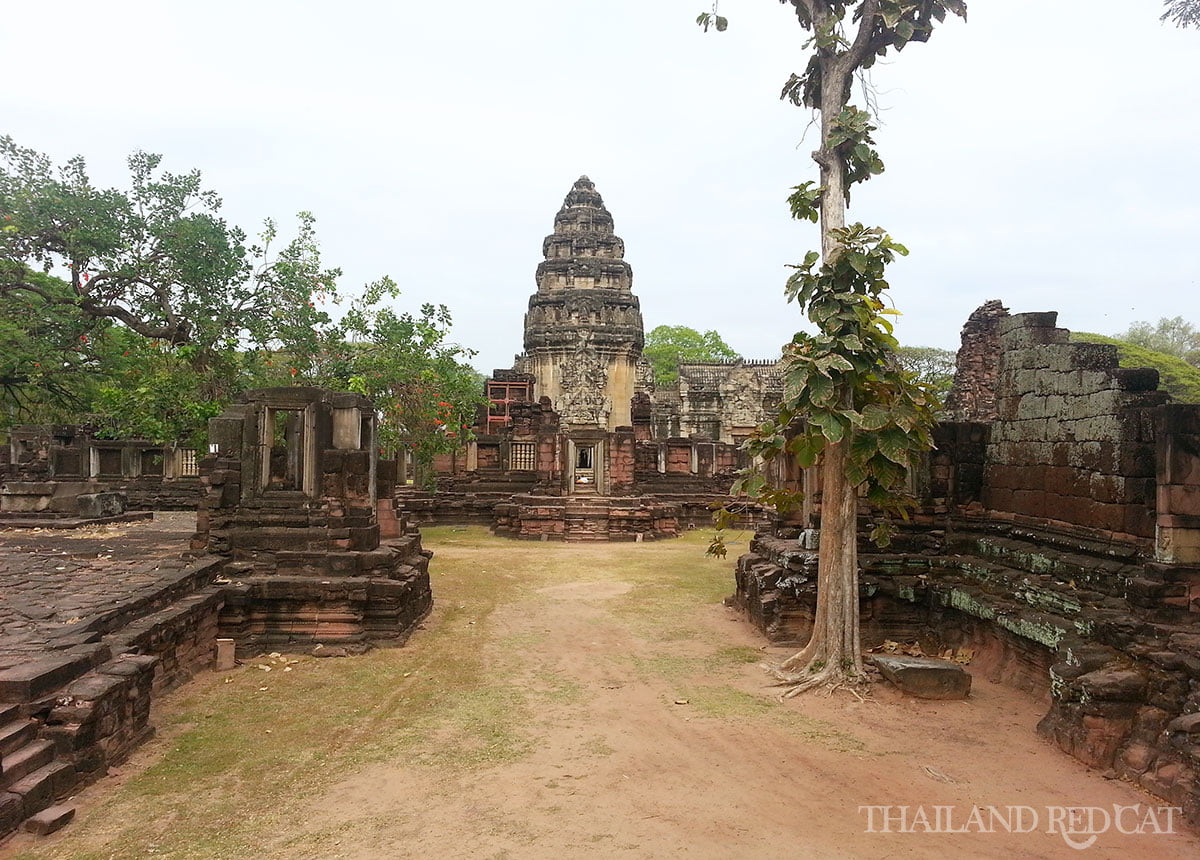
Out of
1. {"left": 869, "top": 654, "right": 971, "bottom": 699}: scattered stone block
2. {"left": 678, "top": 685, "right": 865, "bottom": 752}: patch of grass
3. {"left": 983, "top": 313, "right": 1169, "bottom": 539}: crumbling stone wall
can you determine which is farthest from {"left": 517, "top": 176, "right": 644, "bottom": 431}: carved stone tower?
{"left": 869, "top": 654, "right": 971, "bottom": 699}: scattered stone block

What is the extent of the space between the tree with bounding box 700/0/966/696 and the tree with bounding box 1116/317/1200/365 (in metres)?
37.0

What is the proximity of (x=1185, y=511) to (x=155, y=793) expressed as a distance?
7374mm

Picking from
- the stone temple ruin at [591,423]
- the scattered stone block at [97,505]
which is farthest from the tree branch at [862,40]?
the scattered stone block at [97,505]

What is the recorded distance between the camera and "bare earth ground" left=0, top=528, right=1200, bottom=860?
3.90m

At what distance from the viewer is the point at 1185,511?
5.58 meters

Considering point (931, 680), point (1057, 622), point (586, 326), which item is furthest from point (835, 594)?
point (586, 326)

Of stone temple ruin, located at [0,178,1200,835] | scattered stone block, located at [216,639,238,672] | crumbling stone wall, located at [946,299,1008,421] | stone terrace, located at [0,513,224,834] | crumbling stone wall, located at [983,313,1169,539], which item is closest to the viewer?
stone terrace, located at [0,513,224,834]

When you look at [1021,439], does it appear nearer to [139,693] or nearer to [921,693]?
[921,693]

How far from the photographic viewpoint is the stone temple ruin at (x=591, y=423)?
20.4 m

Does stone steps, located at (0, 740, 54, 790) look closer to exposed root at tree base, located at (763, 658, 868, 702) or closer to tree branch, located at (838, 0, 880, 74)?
exposed root at tree base, located at (763, 658, 868, 702)

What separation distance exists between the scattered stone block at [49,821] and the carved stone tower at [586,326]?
2721 centimetres

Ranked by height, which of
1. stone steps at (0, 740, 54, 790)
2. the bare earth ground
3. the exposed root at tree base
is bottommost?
the bare earth ground

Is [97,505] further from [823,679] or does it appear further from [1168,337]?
[1168,337]

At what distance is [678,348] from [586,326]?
2558 centimetres
